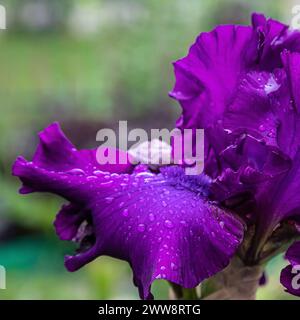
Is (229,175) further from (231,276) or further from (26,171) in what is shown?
(26,171)

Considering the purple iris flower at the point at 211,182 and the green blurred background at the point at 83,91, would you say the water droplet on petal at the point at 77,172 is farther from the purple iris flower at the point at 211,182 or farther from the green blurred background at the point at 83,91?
the green blurred background at the point at 83,91

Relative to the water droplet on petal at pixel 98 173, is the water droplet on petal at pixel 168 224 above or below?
below

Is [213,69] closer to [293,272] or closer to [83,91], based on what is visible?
[293,272]

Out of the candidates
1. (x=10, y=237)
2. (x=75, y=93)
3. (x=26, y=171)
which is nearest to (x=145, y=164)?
(x=26, y=171)

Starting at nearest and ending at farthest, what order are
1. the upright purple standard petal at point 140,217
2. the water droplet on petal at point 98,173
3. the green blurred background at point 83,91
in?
the upright purple standard petal at point 140,217, the water droplet on petal at point 98,173, the green blurred background at point 83,91

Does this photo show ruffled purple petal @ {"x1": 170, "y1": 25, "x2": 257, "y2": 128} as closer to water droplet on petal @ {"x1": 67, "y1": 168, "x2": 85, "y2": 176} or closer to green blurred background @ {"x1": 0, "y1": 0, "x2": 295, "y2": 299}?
water droplet on petal @ {"x1": 67, "y1": 168, "x2": 85, "y2": 176}

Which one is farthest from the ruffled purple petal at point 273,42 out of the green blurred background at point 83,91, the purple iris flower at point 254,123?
the green blurred background at point 83,91

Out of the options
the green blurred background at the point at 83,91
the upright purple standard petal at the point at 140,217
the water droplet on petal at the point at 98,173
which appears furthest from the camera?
the green blurred background at the point at 83,91
